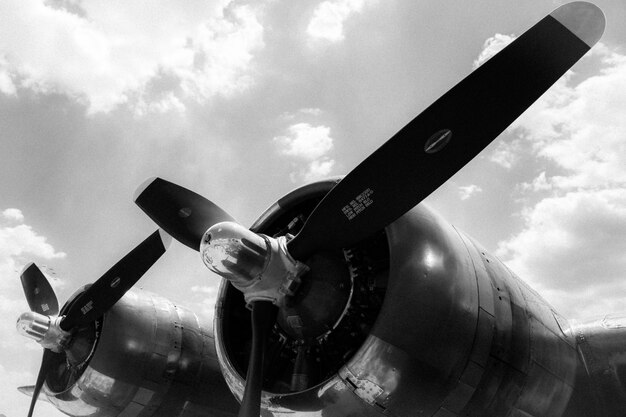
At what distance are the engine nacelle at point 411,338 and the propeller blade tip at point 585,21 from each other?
2.02 meters

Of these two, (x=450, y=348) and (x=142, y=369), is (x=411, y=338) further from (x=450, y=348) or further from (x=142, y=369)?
(x=142, y=369)

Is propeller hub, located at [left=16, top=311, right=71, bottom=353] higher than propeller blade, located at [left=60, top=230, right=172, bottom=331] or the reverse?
the reverse

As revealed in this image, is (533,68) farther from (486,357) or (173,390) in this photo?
(173,390)

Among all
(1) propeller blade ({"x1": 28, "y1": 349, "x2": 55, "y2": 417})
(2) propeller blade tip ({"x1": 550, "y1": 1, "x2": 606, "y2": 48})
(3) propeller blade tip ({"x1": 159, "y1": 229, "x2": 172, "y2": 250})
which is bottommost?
(1) propeller blade ({"x1": 28, "y1": 349, "x2": 55, "y2": 417})

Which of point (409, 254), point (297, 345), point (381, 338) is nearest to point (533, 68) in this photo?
point (409, 254)

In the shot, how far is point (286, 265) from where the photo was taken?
16.6 ft

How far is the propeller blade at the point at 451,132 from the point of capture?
13.1ft

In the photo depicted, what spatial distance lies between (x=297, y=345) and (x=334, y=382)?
2.64 feet

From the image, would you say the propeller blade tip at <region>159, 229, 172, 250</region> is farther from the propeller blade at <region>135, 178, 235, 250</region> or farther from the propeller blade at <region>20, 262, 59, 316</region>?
the propeller blade at <region>20, 262, 59, 316</region>

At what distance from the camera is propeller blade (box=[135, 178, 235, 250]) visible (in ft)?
20.1

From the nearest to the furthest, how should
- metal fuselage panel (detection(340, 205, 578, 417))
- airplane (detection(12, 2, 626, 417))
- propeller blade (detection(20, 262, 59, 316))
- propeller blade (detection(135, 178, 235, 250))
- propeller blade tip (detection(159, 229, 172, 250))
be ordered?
airplane (detection(12, 2, 626, 417)) → metal fuselage panel (detection(340, 205, 578, 417)) → propeller blade (detection(135, 178, 235, 250)) → propeller blade tip (detection(159, 229, 172, 250)) → propeller blade (detection(20, 262, 59, 316))

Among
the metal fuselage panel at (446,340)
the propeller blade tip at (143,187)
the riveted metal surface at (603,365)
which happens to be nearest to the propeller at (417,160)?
the metal fuselage panel at (446,340)

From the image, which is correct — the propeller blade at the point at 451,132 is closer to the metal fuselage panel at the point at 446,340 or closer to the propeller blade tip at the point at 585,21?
the propeller blade tip at the point at 585,21

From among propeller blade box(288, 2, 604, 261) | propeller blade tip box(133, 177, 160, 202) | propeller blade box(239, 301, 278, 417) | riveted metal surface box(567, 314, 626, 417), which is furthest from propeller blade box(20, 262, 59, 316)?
riveted metal surface box(567, 314, 626, 417)
